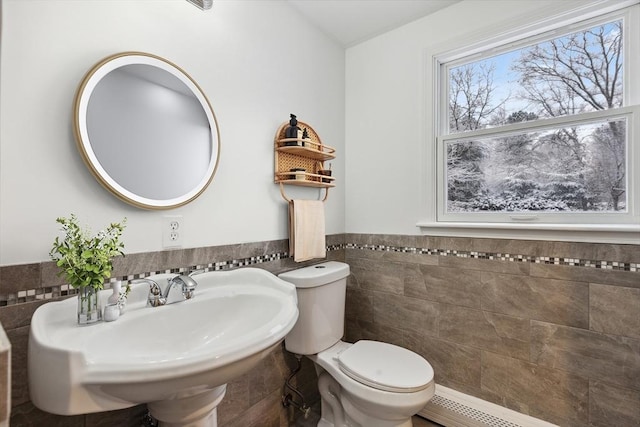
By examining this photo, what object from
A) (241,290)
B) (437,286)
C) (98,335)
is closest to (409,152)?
(437,286)

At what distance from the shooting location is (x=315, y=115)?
1.96 m

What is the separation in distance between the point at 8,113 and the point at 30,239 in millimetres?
369

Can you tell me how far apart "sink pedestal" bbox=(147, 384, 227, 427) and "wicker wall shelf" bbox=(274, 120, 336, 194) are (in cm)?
106

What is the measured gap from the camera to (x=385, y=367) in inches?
56.0

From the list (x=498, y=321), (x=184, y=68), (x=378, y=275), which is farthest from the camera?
(x=378, y=275)

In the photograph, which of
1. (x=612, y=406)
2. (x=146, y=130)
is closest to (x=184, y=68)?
(x=146, y=130)

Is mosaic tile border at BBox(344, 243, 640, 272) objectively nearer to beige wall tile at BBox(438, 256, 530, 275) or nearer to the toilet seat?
beige wall tile at BBox(438, 256, 530, 275)

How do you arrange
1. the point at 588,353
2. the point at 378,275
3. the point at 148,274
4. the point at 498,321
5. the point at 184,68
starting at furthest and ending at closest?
the point at 378,275, the point at 498,321, the point at 588,353, the point at 184,68, the point at 148,274

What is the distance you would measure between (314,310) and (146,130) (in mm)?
1151

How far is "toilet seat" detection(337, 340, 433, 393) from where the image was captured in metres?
1.29

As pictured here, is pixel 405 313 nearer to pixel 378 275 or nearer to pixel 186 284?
pixel 378 275

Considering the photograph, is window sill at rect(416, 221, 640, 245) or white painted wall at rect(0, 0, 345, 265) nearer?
white painted wall at rect(0, 0, 345, 265)

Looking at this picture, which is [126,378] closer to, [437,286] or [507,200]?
[437,286]

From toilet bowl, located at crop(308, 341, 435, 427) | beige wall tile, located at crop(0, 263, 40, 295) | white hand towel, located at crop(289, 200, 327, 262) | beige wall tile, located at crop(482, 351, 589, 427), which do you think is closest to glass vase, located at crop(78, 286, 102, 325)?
beige wall tile, located at crop(0, 263, 40, 295)
